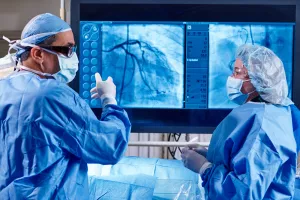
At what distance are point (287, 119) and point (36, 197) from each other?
902 millimetres

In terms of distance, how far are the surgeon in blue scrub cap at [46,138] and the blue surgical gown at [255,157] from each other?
1.14ft

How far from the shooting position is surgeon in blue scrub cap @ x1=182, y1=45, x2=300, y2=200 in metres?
1.37

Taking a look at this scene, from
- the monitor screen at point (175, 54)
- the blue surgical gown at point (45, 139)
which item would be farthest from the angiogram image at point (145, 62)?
the blue surgical gown at point (45, 139)

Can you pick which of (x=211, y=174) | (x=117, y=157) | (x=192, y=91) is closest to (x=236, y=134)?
(x=211, y=174)

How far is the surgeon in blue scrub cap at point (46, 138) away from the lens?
133cm

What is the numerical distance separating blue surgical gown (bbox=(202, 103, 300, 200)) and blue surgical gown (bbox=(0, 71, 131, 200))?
38cm

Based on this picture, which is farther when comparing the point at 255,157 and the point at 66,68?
the point at 66,68

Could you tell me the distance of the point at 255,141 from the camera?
1387 mm

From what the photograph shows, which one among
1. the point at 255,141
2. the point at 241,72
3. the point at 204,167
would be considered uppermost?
the point at 241,72

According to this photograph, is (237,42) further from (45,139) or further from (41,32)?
(45,139)

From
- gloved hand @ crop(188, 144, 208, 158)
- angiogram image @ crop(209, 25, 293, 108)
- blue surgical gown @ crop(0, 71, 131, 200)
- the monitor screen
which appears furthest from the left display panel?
blue surgical gown @ crop(0, 71, 131, 200)

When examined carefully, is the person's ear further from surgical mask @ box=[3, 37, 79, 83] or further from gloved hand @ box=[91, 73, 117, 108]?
gloved hand @ box=[91, 73, 117, 108]

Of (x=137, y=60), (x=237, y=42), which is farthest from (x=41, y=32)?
(x=237, y=42)

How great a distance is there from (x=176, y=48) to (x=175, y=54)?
0.10 feet
